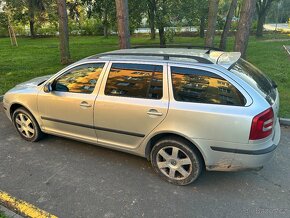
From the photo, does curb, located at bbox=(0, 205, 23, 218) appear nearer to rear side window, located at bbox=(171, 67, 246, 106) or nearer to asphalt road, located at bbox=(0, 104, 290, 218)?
asphalt road, located at bbox=(0, 104, 290, 218)

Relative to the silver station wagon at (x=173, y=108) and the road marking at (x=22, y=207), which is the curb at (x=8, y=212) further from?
the silver station wagon at (x=173, y=108)

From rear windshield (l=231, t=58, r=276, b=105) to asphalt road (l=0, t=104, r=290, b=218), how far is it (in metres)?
1.10

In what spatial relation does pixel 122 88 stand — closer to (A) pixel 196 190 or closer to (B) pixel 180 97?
(B) pixel 180 97

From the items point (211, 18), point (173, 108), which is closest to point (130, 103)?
point (173, 108)

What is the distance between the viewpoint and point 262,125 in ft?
8.82

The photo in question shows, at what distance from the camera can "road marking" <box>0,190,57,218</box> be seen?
277cm

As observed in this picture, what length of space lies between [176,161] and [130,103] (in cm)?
91

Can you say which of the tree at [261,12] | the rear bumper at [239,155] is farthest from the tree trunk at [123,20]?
the tree at [261,12]

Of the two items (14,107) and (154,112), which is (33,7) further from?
(154,112)

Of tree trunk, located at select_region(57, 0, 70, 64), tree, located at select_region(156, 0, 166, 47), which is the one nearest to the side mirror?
tree trunk, located at select_region(57, 0, 70, 64)

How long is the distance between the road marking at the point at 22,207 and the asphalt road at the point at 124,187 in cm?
7

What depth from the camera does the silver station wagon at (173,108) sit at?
2.77 m

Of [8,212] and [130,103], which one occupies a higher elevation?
[130,103]

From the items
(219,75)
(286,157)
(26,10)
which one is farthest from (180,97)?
(26,10)
